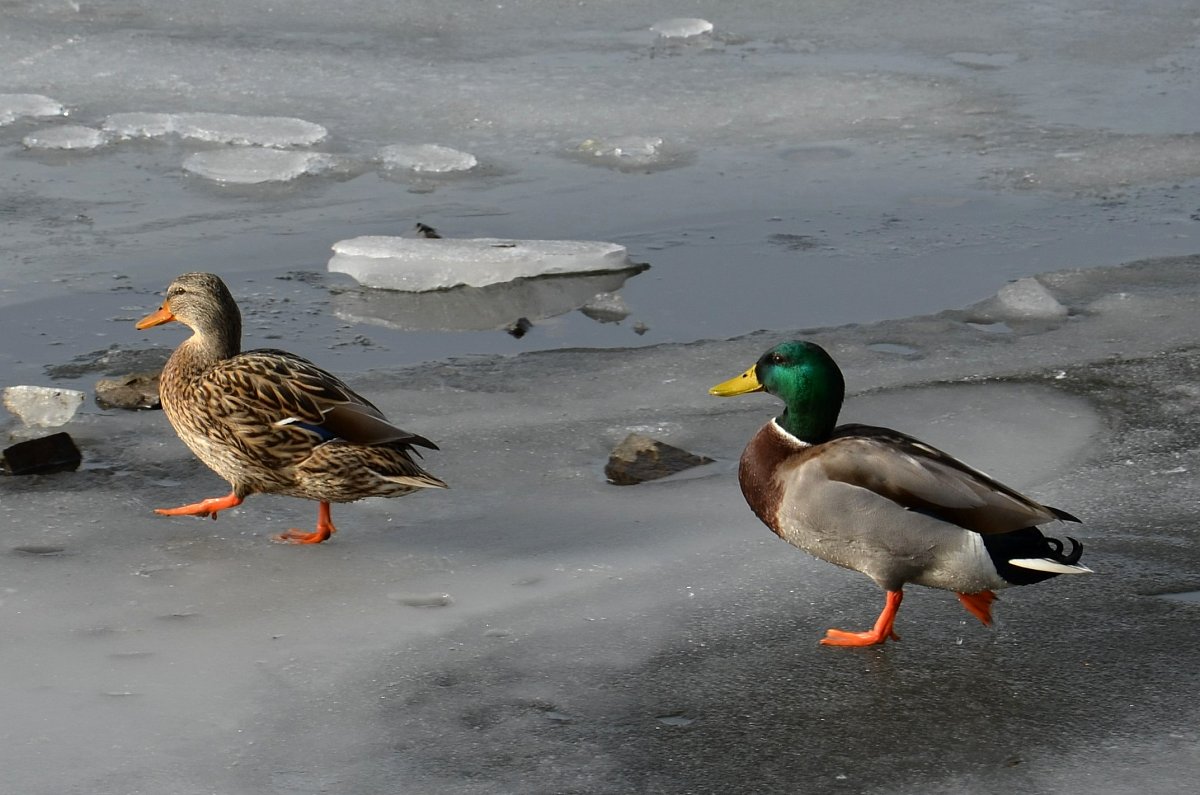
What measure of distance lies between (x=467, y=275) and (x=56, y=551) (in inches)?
101

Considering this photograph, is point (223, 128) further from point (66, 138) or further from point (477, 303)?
point (477, 303)

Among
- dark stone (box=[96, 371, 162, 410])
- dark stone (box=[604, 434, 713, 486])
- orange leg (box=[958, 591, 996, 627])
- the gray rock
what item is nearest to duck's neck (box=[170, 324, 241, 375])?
dark stone (box=[96, 371, 162, 410])

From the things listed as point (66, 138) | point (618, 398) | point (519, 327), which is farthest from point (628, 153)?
point (618, 398)

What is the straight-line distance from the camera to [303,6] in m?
10.5

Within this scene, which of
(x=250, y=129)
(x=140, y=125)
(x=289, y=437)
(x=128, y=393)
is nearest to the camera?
(x=289, y=437)

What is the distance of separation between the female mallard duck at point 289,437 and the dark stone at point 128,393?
758mm

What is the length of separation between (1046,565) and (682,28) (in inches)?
284

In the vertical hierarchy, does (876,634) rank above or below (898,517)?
below

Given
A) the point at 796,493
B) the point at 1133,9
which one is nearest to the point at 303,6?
the point at 1133,9

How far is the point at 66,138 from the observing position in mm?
7977

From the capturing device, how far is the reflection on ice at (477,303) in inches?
238

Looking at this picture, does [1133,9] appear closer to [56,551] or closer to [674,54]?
[674,54]

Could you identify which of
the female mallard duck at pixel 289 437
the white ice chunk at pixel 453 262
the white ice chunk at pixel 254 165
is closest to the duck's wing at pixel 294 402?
the female mallard duck at pixel 289 437

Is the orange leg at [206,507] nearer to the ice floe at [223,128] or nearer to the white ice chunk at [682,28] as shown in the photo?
the ice floe at [223,128]
